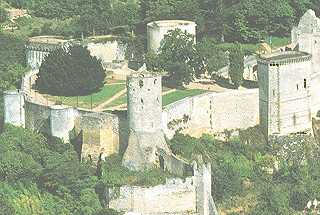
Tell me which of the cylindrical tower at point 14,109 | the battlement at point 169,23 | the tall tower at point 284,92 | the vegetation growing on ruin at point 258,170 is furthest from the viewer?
the battlement at point 169,23

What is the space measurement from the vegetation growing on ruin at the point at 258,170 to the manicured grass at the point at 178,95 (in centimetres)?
261

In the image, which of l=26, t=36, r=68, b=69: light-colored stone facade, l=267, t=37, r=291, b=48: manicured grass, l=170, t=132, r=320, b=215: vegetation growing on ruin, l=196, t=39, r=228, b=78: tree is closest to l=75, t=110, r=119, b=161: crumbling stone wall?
l=170, t=132, r=320, b=215: vegetation growing on ruin

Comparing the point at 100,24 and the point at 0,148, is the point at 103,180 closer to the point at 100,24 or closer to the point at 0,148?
the point at 0,148

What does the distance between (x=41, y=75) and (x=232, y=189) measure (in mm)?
10575

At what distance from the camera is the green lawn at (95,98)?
57831mm

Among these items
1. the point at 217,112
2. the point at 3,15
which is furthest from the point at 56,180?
the point at 3,15

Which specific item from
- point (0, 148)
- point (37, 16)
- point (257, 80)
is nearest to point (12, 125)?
point (0, 148)

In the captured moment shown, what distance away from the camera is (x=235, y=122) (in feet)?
186

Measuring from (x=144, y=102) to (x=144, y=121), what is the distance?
0.72 metres

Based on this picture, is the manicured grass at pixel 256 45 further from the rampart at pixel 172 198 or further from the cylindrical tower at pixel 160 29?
the rampart at pixel 172 198

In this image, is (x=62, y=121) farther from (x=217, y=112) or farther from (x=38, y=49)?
(x=38, y=49)

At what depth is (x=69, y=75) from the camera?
193ft

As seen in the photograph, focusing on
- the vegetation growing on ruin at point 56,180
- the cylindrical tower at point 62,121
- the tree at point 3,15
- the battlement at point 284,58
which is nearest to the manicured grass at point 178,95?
the battlement at point 284,58

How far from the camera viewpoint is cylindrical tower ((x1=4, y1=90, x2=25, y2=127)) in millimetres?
56531
